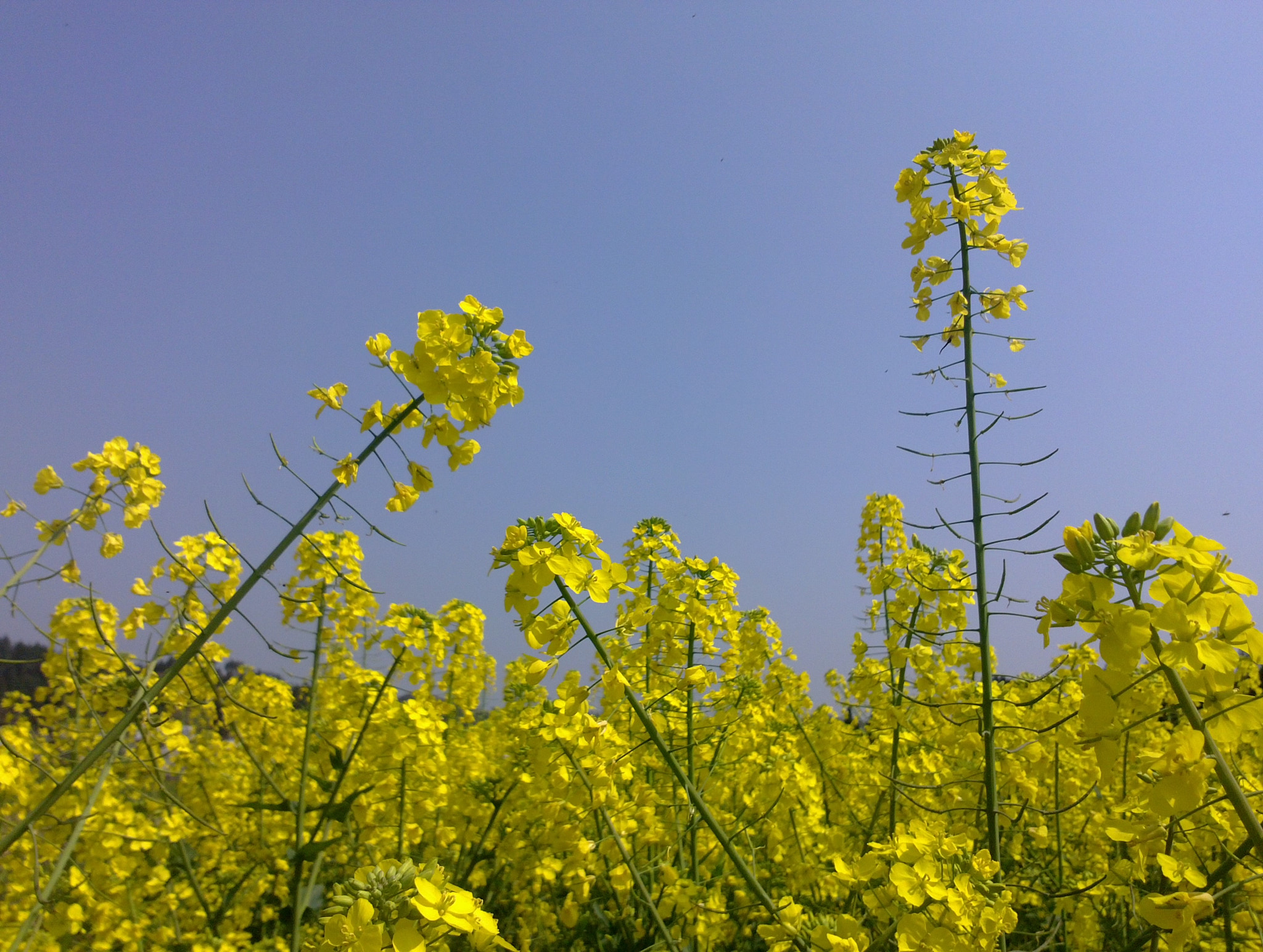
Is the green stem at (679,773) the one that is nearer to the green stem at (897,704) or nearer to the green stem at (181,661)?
the green stem at (181,661)

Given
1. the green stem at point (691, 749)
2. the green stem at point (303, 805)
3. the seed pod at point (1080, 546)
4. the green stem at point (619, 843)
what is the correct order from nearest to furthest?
the seed pod at point (1080, 546) < the green stem at point (619, 843) < the green stem at point (303, 805) < the green stem at point (691, 749)

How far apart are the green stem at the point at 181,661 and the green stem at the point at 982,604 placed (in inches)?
75.5

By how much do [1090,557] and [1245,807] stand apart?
1.55 ft

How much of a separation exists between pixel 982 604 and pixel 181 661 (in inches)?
91.2

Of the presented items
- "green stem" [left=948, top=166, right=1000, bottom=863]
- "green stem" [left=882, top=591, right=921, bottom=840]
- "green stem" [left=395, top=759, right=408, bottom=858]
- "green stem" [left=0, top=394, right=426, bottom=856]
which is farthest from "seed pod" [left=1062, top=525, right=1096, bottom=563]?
"green stem" [left=395, top=759, right=408, bottom=858]

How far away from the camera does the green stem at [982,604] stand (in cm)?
223

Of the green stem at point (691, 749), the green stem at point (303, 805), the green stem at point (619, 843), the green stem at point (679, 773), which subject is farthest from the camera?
the green stem at point (691, 749)

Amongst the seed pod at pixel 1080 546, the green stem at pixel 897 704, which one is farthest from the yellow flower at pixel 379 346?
the green stem at pixel 897 704

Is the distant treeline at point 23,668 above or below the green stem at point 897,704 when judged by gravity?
below

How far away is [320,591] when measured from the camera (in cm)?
400

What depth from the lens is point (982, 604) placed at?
91.4 inches

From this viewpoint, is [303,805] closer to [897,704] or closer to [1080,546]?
[897,704]

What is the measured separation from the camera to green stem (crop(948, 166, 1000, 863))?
2.23 m

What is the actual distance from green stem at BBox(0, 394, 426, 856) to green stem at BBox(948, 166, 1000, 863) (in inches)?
75.5
